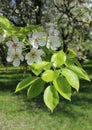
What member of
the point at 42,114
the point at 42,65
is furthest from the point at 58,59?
the point at 42,114

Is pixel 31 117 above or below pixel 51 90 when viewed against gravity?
below

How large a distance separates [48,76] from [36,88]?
71 millimetres

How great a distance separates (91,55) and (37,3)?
995 inches

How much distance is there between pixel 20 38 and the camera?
1.42 m

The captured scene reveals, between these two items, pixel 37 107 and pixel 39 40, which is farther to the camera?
pixel 37 107

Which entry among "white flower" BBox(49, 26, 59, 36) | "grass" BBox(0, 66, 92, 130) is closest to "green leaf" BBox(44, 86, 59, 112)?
"white flower" BBox(49, 26, 59, 36)

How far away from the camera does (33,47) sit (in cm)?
133

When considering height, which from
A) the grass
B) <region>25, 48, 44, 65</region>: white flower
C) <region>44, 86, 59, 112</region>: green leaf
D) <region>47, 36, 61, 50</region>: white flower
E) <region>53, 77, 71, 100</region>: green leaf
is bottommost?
the grass

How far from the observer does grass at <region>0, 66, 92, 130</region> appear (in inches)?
349

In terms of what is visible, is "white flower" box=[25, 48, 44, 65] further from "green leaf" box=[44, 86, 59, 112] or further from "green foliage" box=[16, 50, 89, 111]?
"green leaf" box=[44, 86, 59, 112]

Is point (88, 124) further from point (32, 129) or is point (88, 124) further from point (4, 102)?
point (4, 102)

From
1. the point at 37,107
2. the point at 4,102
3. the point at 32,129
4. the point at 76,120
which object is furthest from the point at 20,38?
the point at 4,102

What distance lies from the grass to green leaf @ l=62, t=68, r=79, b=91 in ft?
24.4

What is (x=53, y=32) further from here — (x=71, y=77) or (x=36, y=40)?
(x=71, y=77)
